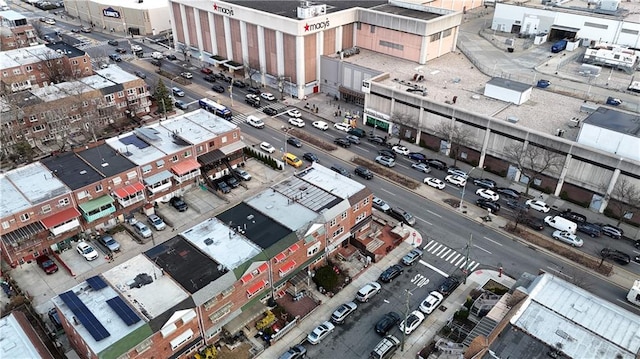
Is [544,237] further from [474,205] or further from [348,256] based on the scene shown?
[348,256]

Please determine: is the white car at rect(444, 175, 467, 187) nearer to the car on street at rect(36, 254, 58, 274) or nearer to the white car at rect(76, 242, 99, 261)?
the white car at rect(76, 242, 99, 261)

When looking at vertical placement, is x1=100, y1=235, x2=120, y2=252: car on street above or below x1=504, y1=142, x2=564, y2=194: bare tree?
below

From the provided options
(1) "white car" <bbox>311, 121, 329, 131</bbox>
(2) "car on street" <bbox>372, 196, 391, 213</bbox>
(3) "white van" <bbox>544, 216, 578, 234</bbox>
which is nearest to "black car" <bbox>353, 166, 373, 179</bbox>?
(2) "car on street" <bbox>372, 196, 391, 213</bbox>

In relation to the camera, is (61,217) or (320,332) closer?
(320,332)

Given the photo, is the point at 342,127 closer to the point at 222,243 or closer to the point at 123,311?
the point at 222,243

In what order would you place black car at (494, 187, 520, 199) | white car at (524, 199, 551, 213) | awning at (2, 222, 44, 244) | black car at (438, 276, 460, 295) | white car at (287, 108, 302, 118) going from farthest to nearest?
white car at (287, 108, 302, 118)
black car at (494, 187, 520, 199)
white car at (524, 199, 551, 213)
awning at (2, 222, 44, 244)
black car at (438, 276, 460, 295)

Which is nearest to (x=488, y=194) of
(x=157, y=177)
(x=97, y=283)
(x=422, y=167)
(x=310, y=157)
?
(x=422, y=167)

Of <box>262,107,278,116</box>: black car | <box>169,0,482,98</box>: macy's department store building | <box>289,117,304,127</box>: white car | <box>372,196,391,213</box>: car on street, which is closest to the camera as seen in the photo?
<box>372,196,391,213</box>: car on street
